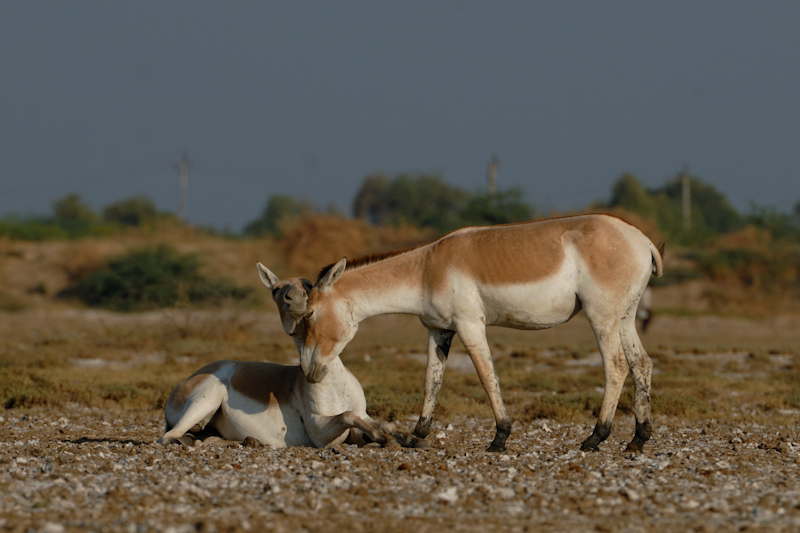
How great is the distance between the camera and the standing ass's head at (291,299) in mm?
7184

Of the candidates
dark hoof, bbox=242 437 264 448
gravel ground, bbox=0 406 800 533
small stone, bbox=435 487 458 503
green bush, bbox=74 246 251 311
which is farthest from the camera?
green bush, bbox=74 246 251 311

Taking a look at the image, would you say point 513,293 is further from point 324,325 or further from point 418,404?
point 418,404

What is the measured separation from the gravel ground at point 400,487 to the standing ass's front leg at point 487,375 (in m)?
0.20

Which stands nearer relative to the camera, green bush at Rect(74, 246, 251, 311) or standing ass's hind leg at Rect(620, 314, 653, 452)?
standing ass's hind leg at Rect(620, 314, 653, 452)

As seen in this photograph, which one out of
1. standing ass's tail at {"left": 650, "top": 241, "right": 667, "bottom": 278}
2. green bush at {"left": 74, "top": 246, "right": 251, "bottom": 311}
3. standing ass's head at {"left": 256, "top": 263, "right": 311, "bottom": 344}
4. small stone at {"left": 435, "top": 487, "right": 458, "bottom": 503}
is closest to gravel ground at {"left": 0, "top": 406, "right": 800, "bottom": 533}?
small stone at {"left": 435, "top": 487, "right": 458, "bottom": 503}

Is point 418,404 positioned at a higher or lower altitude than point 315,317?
lower

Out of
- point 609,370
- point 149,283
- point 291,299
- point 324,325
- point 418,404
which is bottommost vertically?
point 149,283

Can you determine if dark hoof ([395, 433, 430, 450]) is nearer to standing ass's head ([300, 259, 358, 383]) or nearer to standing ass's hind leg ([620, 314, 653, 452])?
standing ass's head ([300, 259, 358, 383])

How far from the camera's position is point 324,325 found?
24.5ft

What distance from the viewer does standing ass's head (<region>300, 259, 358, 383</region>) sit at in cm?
732

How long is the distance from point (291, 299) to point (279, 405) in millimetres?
1096

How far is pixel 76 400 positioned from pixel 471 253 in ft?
21.6

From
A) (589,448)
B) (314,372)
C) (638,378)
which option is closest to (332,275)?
(314,372)

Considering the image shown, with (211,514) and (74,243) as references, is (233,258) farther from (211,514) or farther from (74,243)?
(211,514)
